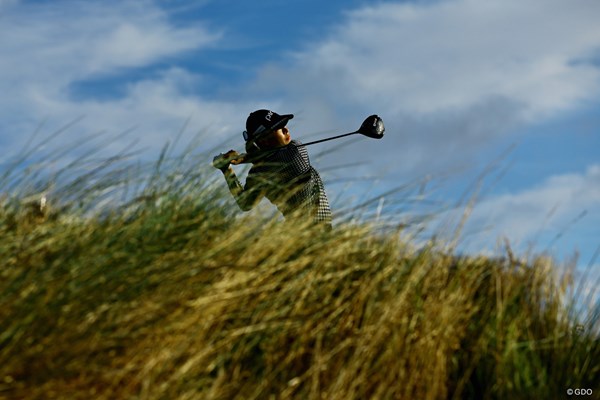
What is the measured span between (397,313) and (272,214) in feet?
3.41

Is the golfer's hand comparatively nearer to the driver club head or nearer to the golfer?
the golfer

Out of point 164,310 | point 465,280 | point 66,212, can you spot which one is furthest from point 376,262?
point 66,212

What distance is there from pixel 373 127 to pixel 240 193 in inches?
88.6

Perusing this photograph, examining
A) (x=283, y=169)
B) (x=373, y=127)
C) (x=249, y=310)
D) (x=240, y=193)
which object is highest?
(x=373, y=127)

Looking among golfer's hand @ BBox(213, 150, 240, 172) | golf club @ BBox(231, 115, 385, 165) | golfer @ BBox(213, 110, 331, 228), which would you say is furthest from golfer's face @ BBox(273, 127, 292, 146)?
golfer's hand @ BBox(213, 150, 240, 172)

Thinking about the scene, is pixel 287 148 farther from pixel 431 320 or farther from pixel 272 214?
pixel 431 320

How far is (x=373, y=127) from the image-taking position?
7.73 metres

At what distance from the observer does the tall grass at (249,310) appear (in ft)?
14.0

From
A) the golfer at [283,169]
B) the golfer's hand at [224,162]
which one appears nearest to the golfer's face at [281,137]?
the golfer at [283,169]

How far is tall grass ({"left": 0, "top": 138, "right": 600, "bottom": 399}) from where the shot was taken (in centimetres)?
427

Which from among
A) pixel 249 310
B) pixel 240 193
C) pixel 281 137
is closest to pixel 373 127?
pixel 281 137

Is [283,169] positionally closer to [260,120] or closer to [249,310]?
[260,120]

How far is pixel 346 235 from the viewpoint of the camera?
556 centimetres

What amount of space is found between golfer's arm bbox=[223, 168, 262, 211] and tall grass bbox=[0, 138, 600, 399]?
0.29 meters
